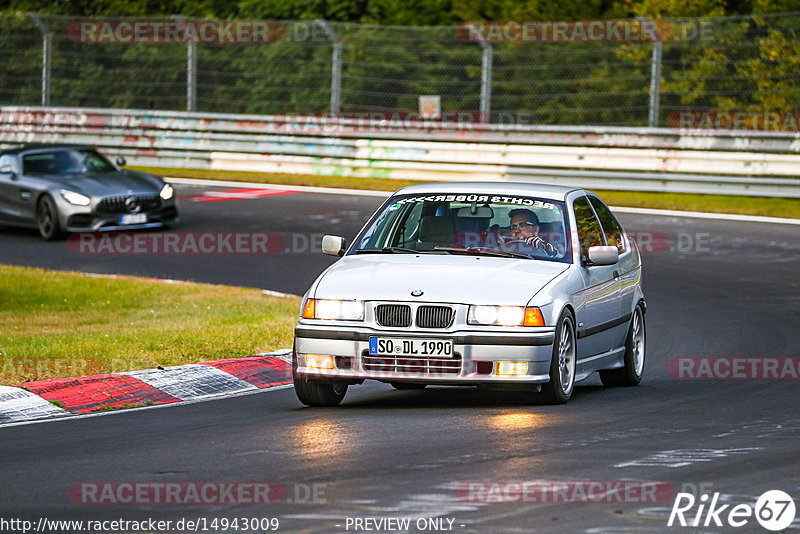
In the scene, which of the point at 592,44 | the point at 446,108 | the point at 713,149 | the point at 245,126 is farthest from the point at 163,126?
the point at 713,149

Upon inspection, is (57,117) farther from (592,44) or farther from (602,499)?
(602,499)

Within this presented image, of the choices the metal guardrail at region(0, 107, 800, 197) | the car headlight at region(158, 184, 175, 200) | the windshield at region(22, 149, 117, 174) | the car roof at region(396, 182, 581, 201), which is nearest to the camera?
the car roof at region(396, 182, 581, 201)

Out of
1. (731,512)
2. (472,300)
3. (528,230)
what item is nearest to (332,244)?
(528,230)

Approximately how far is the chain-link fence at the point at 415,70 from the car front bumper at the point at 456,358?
49.6 ft

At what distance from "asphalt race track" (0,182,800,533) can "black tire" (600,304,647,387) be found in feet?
0.39

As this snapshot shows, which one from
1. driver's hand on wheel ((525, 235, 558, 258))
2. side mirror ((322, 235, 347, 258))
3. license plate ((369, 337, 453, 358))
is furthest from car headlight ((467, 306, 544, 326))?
side mirror ((322, 235, 347, 258))

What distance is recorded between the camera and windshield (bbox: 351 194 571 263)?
390 inches

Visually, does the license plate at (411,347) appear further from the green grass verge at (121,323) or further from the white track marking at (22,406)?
the green grass verge at (121,323)

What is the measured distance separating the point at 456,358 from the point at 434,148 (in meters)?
16.8

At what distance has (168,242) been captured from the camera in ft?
66.2

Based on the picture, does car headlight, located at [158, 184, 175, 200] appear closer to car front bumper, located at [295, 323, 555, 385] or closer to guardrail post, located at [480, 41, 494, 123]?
guardrail post, located at [480, 41, 494, 123]

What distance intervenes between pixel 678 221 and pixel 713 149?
2476mm

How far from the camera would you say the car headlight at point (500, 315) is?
349 inches

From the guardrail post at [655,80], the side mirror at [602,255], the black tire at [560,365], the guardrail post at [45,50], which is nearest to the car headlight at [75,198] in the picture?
the guardrail post at [655,80]
